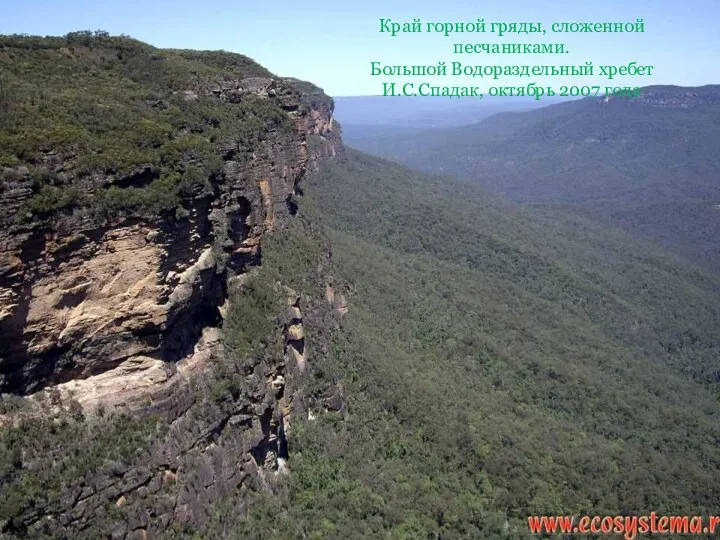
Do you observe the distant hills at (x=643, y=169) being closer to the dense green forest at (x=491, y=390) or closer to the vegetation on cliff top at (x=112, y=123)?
the dense green forest at (x=491, y=390)

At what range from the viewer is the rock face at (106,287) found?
1730cm

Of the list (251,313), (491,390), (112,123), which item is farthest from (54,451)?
(491,390)

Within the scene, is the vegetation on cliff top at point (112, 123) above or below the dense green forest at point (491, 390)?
above

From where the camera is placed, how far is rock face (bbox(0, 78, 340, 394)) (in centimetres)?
1730

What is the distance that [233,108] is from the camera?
107 ft

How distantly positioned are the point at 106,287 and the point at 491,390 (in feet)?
102

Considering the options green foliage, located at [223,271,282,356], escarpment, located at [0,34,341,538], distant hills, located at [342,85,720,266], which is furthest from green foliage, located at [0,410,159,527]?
distant hills, located at [342,85,720,266]

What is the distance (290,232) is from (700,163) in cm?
17372

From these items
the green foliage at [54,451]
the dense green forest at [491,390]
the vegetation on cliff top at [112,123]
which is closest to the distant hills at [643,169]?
the dense green forest at [491,390]

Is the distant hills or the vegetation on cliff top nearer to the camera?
the vegetation on cliff top

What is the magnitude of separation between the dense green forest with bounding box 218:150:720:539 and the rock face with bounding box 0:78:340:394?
8.89m

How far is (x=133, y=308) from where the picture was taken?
19938mm

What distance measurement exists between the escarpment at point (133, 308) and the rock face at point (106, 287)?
49 millimetres

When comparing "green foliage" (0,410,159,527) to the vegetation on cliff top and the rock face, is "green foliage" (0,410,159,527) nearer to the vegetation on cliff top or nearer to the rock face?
the rock face
